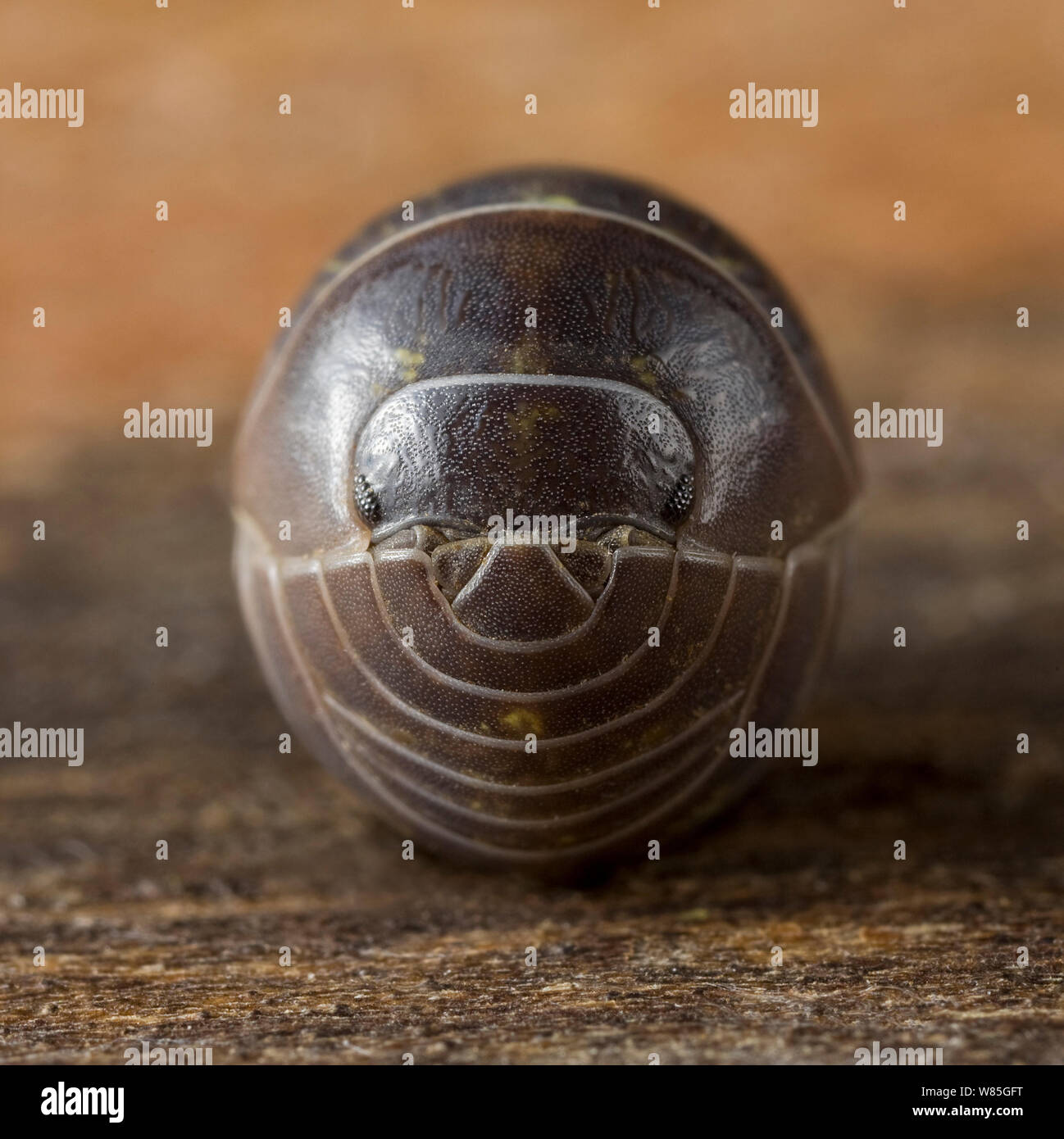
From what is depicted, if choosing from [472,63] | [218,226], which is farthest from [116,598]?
[472,63]

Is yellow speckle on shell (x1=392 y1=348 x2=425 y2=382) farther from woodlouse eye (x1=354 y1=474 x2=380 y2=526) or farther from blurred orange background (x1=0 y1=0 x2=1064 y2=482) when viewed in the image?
blurred orange background (x1=0 y1=0 x2=1064 y2=482)

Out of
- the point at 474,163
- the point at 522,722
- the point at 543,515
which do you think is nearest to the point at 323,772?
the point at 522,722

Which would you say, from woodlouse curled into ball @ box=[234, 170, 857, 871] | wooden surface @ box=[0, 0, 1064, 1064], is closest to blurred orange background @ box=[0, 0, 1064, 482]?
wooden surface @ box=[0, 0, 1064, 1064]

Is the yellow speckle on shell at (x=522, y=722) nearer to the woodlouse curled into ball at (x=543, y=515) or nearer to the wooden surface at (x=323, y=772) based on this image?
the woodlouse curled into ball at (x=543, y=515)

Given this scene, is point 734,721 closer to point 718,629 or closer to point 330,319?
point 718,629

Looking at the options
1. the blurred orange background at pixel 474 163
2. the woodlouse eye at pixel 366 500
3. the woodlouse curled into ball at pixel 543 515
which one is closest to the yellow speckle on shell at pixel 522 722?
the woodlouse curled into ball at pixel 543 515

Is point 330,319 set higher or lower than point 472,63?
lower
